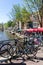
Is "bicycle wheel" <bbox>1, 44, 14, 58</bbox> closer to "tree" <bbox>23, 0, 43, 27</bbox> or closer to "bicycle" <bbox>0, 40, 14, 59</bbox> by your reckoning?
"bicycle" <bbox>0, 40, 14, 59</bbox>

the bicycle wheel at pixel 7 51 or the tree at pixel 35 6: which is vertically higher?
the tree at pixel 35 6

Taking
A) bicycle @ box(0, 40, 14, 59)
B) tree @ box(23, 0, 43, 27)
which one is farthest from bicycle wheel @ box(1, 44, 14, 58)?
tree @ box(23, 0, 43, 27)

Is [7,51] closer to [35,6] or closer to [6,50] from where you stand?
[6,50]

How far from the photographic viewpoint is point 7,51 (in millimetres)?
7406

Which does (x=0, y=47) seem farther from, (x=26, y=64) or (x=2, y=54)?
(x=26, y=64)

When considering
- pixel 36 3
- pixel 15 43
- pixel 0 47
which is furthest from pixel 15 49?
pixel 36 3

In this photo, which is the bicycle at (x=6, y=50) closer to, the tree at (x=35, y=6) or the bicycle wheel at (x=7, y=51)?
the bicycle wheel at (x=7, y=51)

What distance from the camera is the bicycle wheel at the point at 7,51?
23.7ft

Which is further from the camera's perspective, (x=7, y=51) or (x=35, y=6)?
A: (x=35, y=6)

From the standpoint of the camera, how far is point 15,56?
7.90m

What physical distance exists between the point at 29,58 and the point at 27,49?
1.44 feet

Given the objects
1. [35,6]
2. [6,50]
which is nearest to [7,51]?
[6,50]

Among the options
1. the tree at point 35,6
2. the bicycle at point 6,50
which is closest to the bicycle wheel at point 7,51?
the bicycle at point 6,50

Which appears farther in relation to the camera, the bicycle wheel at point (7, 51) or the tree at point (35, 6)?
the tree at point (35, 6)
